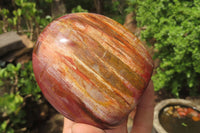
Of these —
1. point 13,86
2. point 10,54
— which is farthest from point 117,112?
point 10,54

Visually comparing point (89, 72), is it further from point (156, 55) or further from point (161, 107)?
point (156, 55)

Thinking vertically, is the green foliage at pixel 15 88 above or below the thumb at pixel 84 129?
below

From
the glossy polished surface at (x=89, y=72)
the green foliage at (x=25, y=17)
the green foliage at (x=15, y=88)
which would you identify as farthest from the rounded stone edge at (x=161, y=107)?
the green foliage at (x=25, y=17)

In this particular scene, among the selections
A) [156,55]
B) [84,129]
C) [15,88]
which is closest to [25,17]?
[15,88]

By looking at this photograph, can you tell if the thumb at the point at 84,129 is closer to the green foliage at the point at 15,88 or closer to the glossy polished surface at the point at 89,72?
the glossy polished surface at the point at 89,72

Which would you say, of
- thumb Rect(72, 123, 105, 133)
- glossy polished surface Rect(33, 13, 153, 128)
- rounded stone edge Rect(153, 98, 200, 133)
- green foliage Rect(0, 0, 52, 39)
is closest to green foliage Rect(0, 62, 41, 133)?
green foliage Rect(0, 0, 52, 39)

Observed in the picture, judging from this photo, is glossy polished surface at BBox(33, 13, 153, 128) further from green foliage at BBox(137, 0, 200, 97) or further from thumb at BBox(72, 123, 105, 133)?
green foliage at BBox(137, 0, 200, 97)
